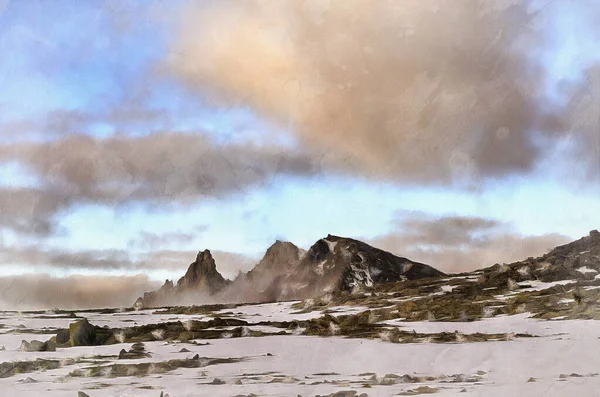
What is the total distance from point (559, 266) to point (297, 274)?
10309 mm

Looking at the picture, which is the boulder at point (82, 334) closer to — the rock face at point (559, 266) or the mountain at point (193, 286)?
the mountain at point (193, 286)

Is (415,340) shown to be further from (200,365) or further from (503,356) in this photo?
(200,365)

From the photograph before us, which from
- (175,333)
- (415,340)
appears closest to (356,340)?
(415,340)

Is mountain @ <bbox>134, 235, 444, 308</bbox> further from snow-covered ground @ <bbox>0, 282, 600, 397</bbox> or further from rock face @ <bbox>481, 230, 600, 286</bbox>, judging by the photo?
rock face @ <bbox>481, 230, 600, 286</bbox>

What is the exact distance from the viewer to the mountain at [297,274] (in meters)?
22.2

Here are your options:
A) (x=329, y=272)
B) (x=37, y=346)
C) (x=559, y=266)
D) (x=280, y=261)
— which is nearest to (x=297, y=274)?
(x=280, y=261)

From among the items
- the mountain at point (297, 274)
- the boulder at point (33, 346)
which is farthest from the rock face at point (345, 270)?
the boulder at point (33, 346)

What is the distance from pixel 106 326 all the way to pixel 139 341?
1417mm

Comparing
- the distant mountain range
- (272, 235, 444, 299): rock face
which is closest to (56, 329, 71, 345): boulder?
the distant mountain range

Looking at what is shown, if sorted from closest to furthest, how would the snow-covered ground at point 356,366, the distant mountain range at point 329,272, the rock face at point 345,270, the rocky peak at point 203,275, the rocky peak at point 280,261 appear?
1. the snow-covered ground at point 356,366
2. the rocky peak at point 203,275
3. the distant mountain range at point 329,272
4. the rocky peak at point 280,261
5. the rock face at point 345,270

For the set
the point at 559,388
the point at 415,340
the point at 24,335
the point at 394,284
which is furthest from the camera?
the point at 394,284

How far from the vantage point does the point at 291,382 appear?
49.5 feet

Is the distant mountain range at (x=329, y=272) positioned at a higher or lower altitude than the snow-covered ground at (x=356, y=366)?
higher

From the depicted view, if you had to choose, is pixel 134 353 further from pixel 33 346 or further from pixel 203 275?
pixel 203 275
